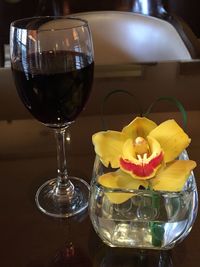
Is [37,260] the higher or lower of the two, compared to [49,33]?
lower

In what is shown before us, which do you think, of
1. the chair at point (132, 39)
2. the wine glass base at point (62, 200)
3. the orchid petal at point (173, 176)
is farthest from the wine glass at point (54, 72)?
the chair at point (132, 39)

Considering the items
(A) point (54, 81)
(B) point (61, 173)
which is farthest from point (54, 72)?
(B) point (61, 173)

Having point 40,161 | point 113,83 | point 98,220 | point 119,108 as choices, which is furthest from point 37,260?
point 113,83

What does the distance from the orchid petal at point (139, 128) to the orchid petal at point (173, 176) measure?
0.04 m

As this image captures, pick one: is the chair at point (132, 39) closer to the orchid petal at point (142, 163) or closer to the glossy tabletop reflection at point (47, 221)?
the glossy tabletop reflection at point (47, 221)

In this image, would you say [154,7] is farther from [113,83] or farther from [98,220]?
[98,220]

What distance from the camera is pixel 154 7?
1.41 meters

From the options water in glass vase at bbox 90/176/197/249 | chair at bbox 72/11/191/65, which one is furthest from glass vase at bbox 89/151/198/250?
chair at bbox 72/11/191/65

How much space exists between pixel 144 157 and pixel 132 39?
79 cm

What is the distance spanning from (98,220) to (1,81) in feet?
1.50

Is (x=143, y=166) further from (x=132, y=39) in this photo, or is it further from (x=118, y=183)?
(x=132, y=39)

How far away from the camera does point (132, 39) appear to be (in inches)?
42.8

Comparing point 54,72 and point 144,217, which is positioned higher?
point 54,72

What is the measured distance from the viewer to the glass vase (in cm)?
34
